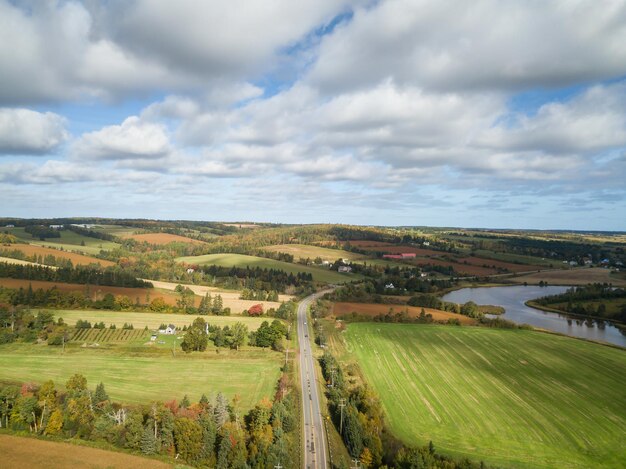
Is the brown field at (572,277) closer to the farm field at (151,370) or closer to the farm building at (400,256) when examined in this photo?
the farm building at (400,256)

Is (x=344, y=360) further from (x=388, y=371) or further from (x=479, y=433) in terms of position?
(x=479, y=433)

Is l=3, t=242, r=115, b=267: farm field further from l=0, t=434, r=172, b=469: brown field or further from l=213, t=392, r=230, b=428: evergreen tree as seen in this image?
l=213, t=392, r=230, b=428: evergreen tree

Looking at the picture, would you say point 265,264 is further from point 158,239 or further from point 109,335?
point 109,335

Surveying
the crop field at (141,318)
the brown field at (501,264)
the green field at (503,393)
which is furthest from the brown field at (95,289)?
the brown field at (501,264)

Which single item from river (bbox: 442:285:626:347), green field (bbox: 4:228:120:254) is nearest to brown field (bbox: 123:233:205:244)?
green field (bbox: 4:228:120:254)

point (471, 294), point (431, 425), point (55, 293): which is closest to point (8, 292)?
point (55, 293)
